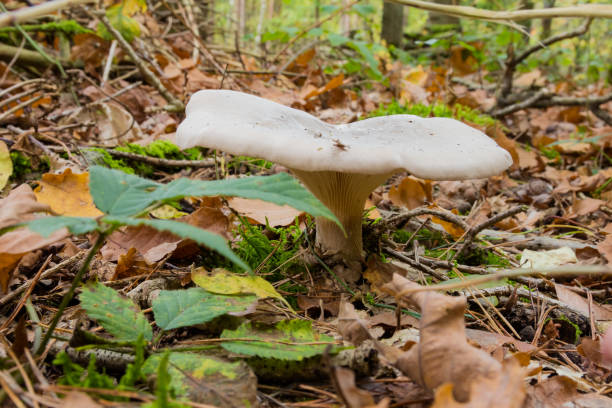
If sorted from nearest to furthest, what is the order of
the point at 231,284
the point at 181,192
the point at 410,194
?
the point at 181,192, the point at 231,284, the point at 410,194

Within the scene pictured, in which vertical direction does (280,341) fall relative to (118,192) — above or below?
below

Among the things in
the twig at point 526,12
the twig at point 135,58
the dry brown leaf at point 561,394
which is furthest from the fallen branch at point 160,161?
the dry brown leaf at point 561,394

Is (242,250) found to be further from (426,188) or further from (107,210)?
(426,188)

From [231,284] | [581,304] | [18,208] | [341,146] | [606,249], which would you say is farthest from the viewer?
[606,249]

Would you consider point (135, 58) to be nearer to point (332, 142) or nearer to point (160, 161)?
point (160, 161)

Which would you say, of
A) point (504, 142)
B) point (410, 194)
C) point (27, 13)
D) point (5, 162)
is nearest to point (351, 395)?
point (27, 13)

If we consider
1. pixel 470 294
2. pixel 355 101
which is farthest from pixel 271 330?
pixel 355 101
